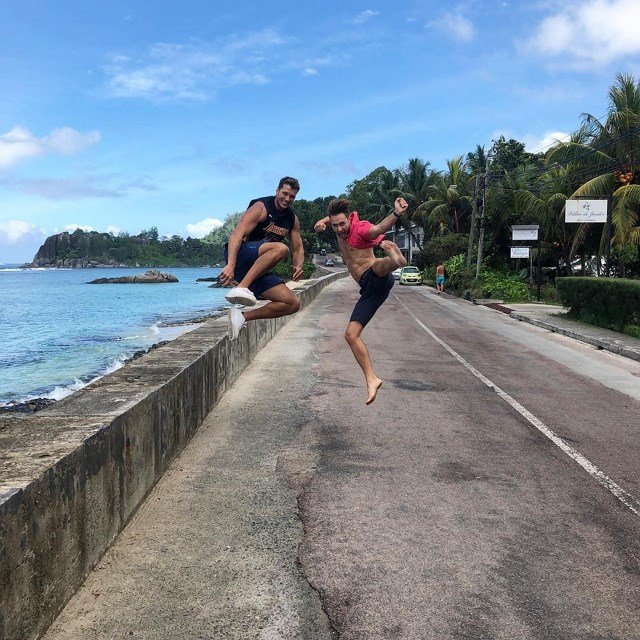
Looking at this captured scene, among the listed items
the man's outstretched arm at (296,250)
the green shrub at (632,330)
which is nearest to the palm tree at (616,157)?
the green shrub at (632,330)

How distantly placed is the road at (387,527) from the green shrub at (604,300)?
9207 millimetres

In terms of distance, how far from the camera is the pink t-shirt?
5.69 metres

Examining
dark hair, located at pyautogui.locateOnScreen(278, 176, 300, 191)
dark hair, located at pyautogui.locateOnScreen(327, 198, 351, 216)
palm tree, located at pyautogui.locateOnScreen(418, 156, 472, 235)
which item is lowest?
dark hair, located at pyautogui.locateOnScreen(327, 198, 351, 216)

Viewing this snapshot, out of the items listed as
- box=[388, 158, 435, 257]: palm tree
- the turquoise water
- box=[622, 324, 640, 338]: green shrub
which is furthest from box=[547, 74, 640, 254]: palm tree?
box=[388, 158, 435, 257]: palm tree

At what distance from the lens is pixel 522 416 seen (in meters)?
7.54

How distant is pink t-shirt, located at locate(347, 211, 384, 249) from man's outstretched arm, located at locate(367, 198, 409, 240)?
44 millimetres

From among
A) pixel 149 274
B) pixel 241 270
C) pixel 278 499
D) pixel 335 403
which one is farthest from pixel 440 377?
pixel 149 274

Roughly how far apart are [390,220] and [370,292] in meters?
1.21

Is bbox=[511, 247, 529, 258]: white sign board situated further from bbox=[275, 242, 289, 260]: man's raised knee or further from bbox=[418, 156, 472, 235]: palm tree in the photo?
bbox=[275, 242, 289, 260]: man's raised knee

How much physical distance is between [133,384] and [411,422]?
10.7 ft

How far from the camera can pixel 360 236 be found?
18.9 feet

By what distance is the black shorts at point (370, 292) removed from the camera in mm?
6047

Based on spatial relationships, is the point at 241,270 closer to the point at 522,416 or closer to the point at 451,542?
the point at 451,542

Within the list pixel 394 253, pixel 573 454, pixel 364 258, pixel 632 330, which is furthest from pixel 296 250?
pixel 632 330
